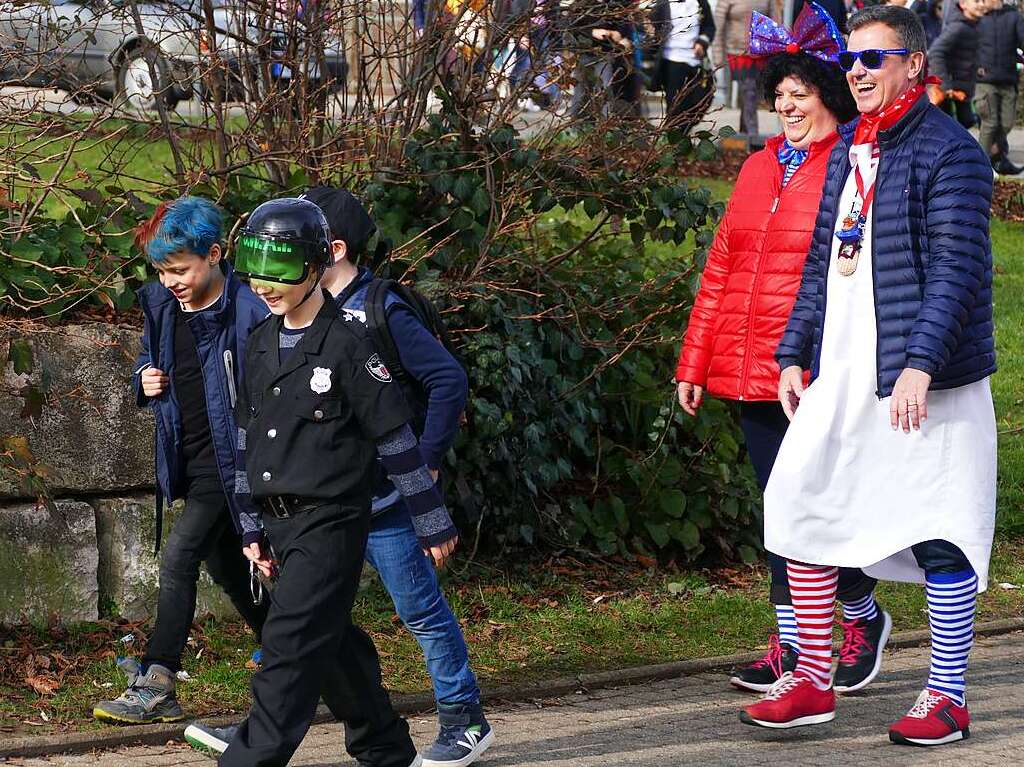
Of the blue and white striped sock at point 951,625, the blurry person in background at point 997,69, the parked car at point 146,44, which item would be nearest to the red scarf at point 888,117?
the blue and white striped sock at point 951,625

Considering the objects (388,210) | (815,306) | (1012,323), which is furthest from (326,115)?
(1012,323)

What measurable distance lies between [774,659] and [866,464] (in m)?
0.84

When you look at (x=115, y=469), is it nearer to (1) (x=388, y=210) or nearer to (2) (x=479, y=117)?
(1) (x=388, y=210)

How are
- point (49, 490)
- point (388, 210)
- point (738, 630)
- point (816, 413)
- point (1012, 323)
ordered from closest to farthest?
point (816, 413)
point (49, 490)
point (738, 630)
point (388, 210)
point (1012, 323)

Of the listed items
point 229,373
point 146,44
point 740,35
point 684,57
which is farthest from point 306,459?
point 740,35

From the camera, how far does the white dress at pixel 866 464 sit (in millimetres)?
4746

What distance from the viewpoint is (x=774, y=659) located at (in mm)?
5344

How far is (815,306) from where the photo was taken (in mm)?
4918

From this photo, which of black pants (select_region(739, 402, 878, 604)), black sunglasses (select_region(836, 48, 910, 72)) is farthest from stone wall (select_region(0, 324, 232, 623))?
black sunglasses (select_region(836, 48, 910, 72))

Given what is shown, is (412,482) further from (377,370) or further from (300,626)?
(300,626)

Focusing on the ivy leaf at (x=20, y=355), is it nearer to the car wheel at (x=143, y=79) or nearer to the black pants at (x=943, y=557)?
the car wheel at (x=143, y=79)

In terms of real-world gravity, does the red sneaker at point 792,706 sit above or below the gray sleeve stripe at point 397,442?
below

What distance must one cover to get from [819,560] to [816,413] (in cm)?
43

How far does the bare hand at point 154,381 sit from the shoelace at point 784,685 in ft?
6.53
